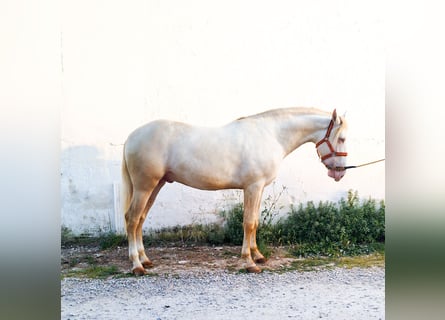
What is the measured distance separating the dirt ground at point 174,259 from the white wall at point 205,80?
258 mm

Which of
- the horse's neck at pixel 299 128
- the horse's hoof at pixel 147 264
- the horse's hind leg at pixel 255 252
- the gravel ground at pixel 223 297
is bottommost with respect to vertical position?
the gravel ground at pixel 223 297

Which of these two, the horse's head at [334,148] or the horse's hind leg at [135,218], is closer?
the horse's hind leg at [135,218]

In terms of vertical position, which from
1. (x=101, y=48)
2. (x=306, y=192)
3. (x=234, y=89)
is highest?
(x=101, y=48)

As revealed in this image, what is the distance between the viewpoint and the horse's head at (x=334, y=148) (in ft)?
14.6

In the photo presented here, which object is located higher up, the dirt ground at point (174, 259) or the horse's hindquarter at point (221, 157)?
the horse's hindquarter at point (221, 157)

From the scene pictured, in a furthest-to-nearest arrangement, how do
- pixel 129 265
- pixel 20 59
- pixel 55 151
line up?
pixel 129 265, pixel 55 151, pixel 20 59

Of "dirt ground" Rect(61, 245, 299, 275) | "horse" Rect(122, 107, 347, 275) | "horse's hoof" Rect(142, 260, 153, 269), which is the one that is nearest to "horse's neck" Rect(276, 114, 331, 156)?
"horse" Rect(122, 107, 347, 275)

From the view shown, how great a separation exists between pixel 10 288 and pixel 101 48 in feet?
7.45

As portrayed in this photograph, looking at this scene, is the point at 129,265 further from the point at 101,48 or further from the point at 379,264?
the point at 379,264

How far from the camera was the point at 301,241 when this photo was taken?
4.61 meters

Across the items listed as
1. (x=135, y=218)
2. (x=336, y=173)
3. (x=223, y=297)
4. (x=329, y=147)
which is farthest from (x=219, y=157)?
(x=223, y=297)

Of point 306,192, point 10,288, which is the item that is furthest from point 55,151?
point 306,192

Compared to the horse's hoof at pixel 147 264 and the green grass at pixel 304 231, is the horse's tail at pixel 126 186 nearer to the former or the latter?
the green grass at pixel 304 231

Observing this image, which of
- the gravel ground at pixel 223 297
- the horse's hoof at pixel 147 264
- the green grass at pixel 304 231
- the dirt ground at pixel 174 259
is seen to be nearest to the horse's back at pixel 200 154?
the green grass at pixel 304 231
